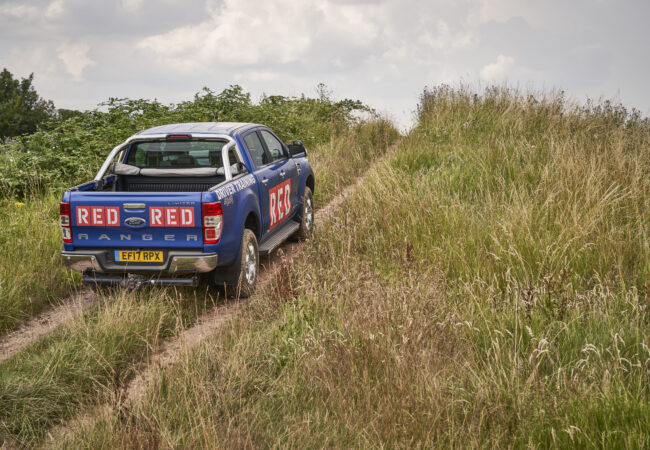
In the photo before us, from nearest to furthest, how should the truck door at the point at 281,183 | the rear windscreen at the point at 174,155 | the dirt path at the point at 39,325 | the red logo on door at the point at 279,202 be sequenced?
1. the dirt path at the point at 39,325
2. the rear windscreen at the point at 174,155
3. the red logo on door at the point at 279,202
4. the truck door at the point at 281,183

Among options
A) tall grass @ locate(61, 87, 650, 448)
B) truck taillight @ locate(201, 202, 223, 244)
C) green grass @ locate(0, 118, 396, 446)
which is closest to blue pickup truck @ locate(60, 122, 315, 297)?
truck taillight @ locate(201, 202, 223, 244)

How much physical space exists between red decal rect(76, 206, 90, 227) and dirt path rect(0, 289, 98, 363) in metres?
0.78

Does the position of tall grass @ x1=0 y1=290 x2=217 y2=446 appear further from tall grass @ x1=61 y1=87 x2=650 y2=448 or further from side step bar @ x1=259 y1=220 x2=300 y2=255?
side step bar @ x1=259 y1=220 x2=300 y2=255

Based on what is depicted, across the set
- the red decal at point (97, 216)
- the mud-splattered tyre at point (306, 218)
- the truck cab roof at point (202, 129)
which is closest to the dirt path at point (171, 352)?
the mud-splattered tyre at point (306, 218)

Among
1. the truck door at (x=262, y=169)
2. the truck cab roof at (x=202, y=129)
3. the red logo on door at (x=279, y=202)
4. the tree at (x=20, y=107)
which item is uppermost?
the tree at (x=20, y=107)

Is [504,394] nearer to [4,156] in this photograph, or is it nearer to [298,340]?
[298,340]

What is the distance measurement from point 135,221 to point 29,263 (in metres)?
2.20

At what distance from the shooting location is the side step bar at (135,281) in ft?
20.9

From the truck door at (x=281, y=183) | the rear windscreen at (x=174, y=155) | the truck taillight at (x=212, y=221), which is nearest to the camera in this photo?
the truck taillight at (x=212, y=221)

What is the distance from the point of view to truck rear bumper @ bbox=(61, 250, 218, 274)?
6184 mm

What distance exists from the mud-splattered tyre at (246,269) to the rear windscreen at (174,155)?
115 centimetres

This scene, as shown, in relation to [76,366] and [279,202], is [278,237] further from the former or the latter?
[76,366]

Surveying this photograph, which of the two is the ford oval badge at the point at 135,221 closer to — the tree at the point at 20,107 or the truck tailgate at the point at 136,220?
the truck tailgate at the point at 136,220

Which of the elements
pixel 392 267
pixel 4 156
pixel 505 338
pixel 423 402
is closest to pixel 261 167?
pixel 392 267
